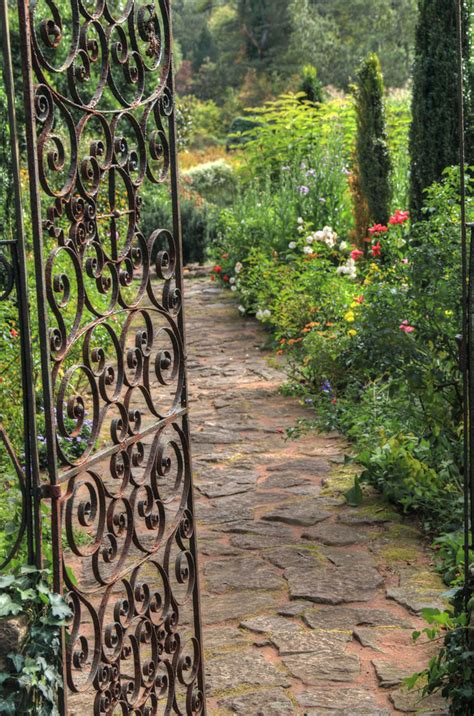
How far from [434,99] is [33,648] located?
7730 millimetres

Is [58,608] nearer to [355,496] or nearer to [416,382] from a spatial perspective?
[416,382]

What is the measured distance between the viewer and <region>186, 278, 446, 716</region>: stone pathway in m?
3.40

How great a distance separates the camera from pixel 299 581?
14.0 ft

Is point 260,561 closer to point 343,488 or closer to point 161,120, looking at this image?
point 343,488

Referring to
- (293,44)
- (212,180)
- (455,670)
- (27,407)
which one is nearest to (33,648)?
(27,407)

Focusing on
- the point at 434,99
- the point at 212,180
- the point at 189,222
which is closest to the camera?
the point at 434,99

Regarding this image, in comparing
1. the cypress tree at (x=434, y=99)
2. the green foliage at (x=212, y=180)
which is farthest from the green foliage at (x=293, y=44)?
the cypress tree at (x=434, y=99)

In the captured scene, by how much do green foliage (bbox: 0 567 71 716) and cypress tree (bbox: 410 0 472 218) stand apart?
6889 mm

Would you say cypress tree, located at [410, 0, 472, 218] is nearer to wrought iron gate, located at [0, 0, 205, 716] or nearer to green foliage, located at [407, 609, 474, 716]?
green foliage, located at [407, 609, 474, 716]

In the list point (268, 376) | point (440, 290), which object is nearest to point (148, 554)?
point (440, 290)

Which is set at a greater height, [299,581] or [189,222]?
[189,222]

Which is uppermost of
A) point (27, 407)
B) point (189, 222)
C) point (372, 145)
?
point (372, 145)

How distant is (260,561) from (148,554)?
→ 1.80 meters

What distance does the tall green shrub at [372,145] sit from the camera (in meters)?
10.6
